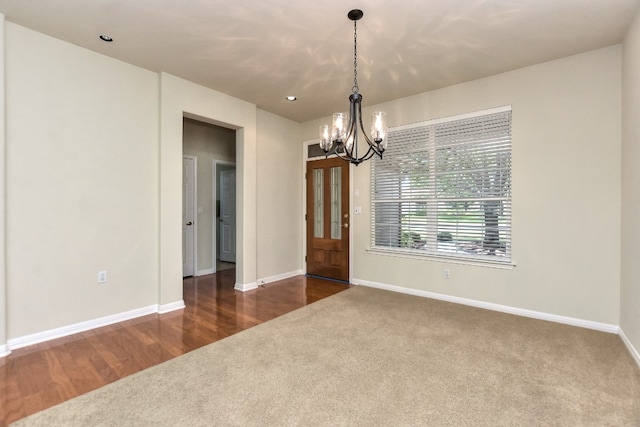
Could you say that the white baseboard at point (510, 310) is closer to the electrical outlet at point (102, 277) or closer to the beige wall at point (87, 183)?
the beige wall at point (87, 183)

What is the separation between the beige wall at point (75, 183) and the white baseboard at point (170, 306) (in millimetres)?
127

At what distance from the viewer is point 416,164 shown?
4184 mm

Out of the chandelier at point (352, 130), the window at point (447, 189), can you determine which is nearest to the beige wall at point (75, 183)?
the chandelier at point (352, 130)

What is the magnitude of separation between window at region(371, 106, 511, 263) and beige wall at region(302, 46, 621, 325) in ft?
0.51

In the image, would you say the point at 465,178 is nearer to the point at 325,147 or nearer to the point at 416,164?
the point at 416,164

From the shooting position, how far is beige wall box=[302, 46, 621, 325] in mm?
2934

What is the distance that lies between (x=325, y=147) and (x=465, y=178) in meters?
2.04

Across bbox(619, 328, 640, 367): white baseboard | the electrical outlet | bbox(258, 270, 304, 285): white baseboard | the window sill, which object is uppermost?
the window sill

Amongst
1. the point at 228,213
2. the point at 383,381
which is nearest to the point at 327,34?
the point at 383,381

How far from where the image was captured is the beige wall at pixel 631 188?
2.41 metres

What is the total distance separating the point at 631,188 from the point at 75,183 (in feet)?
16.4

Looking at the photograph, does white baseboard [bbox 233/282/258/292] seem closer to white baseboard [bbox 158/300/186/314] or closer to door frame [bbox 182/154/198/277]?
white baseboard [bbox 158/300/186/314]

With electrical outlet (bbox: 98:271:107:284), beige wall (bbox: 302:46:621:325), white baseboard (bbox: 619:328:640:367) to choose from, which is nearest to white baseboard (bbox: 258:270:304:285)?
electrical outlet (bbox: 98:271:107:284)

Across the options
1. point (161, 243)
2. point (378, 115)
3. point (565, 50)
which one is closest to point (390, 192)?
point (378, 115)
